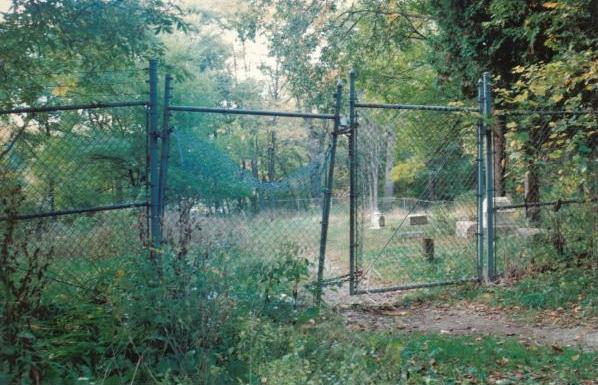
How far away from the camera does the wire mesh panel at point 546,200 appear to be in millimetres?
7391

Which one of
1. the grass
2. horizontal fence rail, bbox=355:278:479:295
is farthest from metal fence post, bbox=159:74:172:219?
horizontal fence rail, bbox=355:278:479:295

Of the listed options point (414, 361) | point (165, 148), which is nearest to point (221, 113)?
point (165, 148)

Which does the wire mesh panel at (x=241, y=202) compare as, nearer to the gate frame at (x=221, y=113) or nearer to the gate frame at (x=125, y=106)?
the gate frame at (x=221, y=113)

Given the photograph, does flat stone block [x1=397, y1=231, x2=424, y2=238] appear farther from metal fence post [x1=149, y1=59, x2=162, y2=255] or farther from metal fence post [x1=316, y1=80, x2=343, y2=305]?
metal fence post [x1=149, y1=59, x2=162, y2=255]

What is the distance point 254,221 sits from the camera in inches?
225

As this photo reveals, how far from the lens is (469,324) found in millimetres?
5984

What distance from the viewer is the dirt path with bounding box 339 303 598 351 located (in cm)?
546

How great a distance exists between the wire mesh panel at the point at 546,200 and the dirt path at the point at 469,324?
1396 mm

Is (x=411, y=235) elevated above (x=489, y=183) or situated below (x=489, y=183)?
below

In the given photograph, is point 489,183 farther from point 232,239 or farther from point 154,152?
point 154,152

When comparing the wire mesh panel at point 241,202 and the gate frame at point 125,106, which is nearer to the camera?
the gate frame at point 125,106

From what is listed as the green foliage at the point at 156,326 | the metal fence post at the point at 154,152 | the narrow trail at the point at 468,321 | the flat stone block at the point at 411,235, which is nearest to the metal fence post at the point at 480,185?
the narrow trail at the point at 468,321

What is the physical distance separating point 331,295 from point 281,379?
4077 mm

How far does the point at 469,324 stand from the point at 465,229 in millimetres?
3132
